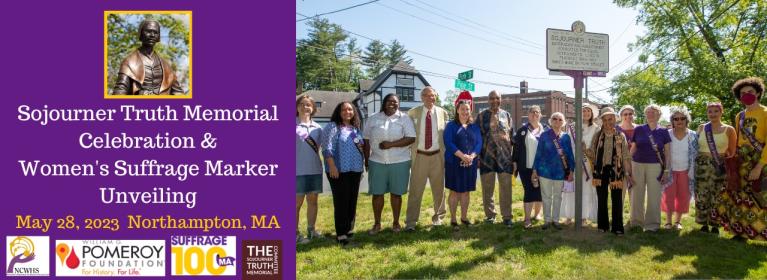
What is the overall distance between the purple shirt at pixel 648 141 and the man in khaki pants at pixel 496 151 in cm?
158

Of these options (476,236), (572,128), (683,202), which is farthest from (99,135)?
(683,202)

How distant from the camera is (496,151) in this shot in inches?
238

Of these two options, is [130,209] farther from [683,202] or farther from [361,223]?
[683,202]

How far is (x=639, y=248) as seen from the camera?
5.07 m

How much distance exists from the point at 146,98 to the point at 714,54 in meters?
19.4

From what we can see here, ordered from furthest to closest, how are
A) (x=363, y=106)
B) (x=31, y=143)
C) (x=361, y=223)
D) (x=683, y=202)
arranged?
(x=363, y=106) < (x=361, y=223) < (x=683, y=202) < (x=31, y=143)

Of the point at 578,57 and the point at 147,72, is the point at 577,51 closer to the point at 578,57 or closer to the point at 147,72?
the point at 578,57

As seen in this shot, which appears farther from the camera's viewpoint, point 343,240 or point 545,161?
point 545,161

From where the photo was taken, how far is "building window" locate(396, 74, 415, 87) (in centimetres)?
4456

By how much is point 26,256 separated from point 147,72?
1393mm

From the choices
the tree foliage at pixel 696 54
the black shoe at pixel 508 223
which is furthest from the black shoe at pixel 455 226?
the tree foliage at pixel 696 54

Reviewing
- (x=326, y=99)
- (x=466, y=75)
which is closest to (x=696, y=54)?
(x=466, y=75)

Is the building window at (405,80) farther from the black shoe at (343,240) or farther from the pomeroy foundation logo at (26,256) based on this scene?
the pomeroy foundation logo at (26,256)

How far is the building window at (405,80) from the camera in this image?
44.6 metres
